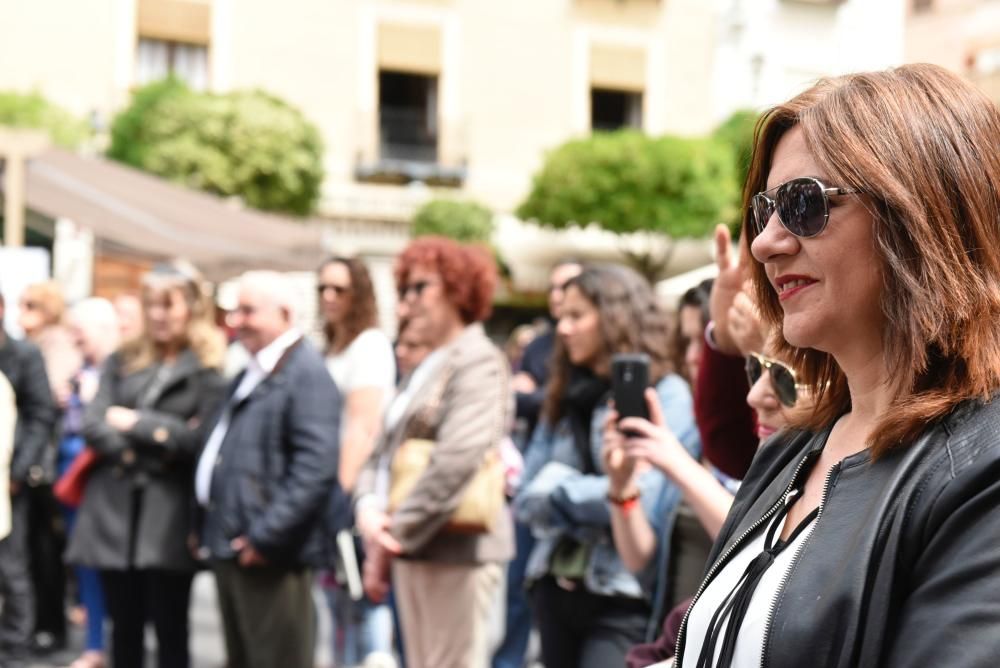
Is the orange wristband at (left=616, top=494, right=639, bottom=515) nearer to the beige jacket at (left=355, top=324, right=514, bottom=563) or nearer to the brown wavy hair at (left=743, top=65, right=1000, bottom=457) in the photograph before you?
the beige jacket at (left=355, top=324, right=514, bottom=563)

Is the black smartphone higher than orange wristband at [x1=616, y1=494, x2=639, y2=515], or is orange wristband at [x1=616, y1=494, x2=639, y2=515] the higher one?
the black smartphone

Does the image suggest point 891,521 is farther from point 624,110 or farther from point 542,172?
point 624,110

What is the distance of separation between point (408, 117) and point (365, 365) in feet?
64.2

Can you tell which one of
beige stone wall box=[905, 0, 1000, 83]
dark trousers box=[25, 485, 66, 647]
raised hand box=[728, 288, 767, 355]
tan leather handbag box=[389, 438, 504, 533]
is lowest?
dark trousers box=[25, 485, 66, 647]

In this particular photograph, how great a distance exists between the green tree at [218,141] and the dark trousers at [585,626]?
1728 centimetres

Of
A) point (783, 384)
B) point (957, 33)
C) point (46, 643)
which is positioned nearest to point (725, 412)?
point (783, 384)

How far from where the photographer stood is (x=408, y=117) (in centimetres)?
2486

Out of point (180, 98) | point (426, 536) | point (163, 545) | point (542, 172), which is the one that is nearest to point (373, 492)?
point (426, 536)

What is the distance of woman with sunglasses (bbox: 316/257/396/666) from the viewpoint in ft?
19.0

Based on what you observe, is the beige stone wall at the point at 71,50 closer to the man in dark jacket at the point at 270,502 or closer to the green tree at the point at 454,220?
the green tree at the point at 454,220

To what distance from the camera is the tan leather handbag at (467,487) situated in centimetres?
419

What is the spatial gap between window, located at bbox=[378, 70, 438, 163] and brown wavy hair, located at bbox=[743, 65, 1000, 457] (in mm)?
23581

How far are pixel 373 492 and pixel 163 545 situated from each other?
1.17 m

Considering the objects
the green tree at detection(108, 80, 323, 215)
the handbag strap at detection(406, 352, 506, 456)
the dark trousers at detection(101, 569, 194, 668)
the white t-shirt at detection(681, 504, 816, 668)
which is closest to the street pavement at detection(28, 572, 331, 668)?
the dark trousers at detection(101, 569, 194, 668)
